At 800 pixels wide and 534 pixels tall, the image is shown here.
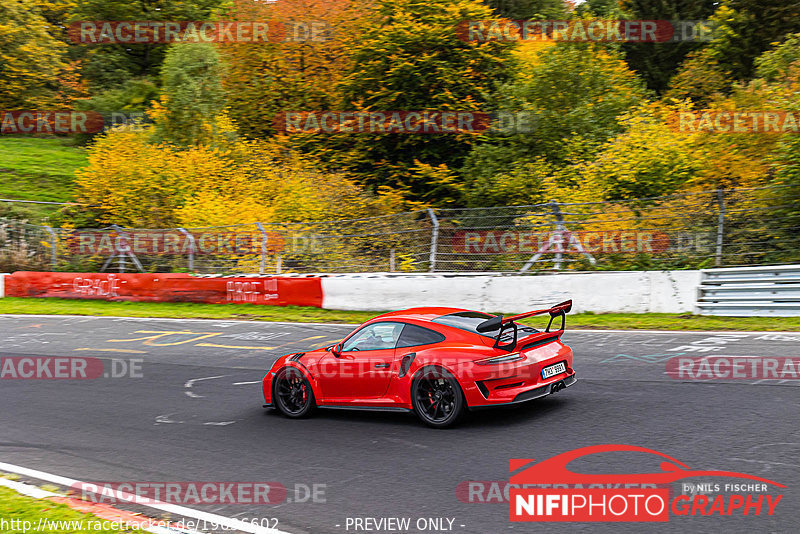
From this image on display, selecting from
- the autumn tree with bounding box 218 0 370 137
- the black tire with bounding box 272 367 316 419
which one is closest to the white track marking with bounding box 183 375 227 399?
the black tire with bounding box 272 367 316 419

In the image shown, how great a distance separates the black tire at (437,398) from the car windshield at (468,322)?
627mm

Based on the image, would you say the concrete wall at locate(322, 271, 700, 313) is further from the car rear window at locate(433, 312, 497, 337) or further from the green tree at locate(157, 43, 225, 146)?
the green tree at locate(157, 43, 225, 146)

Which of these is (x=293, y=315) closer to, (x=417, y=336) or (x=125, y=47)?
(x=417, y=336)

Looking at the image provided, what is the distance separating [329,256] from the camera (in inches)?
790

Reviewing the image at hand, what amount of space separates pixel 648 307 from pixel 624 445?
29.4 ft

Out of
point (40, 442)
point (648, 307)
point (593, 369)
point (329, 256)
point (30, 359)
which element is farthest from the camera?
point (329, 256)

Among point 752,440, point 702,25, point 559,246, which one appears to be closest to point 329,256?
point 559,246

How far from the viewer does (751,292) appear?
13898 mm

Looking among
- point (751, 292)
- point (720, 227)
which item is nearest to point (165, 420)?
point (751, 292)

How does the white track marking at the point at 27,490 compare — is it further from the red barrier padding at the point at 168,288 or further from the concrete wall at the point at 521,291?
the red barrier padding at the point at 168,288

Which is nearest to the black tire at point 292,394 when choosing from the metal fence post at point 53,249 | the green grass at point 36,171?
the metal fence post at point 53,249

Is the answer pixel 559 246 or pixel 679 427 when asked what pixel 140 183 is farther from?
pixel 679 427

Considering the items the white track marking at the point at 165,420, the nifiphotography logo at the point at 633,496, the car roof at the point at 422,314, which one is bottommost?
the white track marking at the point at 165,420

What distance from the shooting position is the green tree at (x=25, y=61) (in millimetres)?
48656
